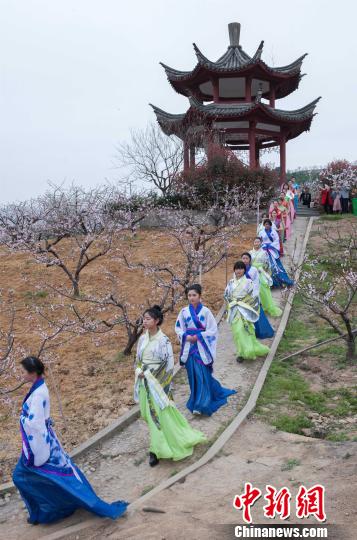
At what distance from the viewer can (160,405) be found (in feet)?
17.7

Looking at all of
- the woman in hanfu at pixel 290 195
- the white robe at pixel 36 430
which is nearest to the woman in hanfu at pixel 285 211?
the woman in hanfu at pixel 290 195

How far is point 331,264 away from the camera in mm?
14344

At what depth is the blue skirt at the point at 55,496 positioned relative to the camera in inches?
172

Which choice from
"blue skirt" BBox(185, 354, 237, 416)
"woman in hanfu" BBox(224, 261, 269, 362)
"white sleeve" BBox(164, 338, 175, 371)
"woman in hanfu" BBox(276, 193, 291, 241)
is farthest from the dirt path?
"woman in hanfu" BBox(276, 193, 291, 241)

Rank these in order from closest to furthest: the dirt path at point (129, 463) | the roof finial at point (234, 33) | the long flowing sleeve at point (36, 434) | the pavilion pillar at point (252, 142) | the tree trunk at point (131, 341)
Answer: the long flowing sleeve at point (36, 434)
the dirt path at point (129, 463)
the tree trunk at point (131, 341)
the pavilion pillar at point (252, 142)
the roof finial at point (234, 33)

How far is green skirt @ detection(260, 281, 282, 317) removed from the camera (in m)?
10.4

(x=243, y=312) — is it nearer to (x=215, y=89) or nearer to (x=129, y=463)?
(x=129, y=463)

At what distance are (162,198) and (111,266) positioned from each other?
20.8 ft

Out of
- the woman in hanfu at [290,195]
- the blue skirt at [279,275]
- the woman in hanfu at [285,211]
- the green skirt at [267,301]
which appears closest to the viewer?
the green skirt at [267,301]

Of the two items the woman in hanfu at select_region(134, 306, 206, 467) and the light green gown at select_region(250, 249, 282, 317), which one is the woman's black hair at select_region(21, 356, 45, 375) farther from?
the light green gown at select_region(250, 249, 282, 317)

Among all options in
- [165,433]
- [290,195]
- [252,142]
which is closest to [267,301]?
[165,433]

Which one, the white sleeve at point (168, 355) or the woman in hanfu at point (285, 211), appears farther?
the woman in hanfu at point (285, 211)

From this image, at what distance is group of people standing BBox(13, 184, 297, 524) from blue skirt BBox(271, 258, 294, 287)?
3659mm

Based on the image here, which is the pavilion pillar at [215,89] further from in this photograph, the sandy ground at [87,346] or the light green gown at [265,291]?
the light green gown at [265,291]
